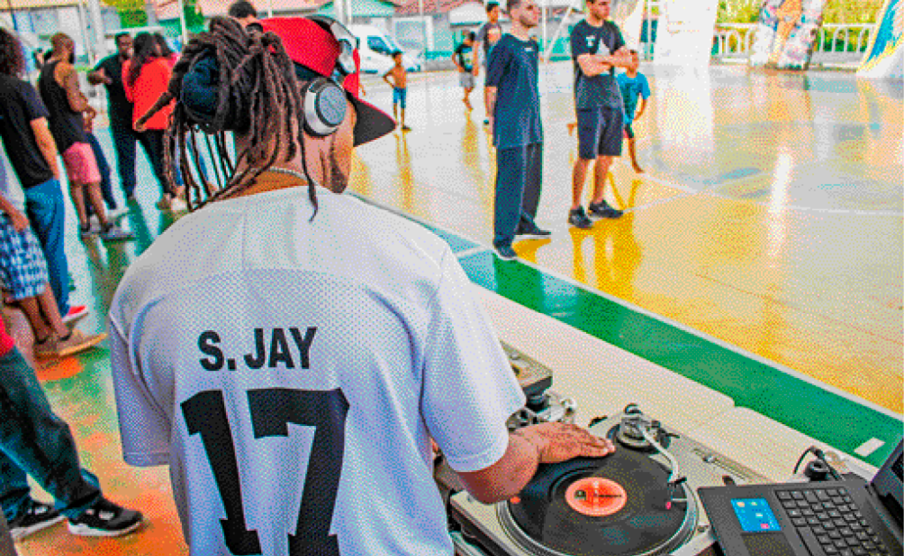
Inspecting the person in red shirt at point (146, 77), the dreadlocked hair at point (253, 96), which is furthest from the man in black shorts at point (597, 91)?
the dreadlocked hair at point (253, 96)

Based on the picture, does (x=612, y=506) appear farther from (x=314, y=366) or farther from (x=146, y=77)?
(x=146, y=77)

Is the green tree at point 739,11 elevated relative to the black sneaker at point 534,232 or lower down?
elevated

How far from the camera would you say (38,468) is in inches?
84.9

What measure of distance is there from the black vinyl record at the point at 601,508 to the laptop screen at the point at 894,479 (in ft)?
1.06

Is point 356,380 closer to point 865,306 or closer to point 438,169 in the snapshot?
point 865,306

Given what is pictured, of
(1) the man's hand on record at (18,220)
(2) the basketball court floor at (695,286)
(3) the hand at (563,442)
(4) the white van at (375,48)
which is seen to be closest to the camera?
(3) the hand at (563,442)

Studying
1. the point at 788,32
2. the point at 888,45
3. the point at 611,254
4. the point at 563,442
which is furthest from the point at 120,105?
the point at 788,32

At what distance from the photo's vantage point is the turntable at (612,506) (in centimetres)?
115

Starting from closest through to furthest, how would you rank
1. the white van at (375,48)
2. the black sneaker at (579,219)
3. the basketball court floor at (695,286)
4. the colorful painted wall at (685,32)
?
the basketball court floor at (695,286), the black sneaker at (579,219), the colorful painted wall at (685,32), the white van at (375,48)

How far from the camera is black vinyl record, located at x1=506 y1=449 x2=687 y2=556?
1.15 metres

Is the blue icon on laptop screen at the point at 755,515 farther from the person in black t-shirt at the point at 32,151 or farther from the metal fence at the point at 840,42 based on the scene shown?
the metal fence at the point at 840,42

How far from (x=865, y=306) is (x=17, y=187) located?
4619 millimetres

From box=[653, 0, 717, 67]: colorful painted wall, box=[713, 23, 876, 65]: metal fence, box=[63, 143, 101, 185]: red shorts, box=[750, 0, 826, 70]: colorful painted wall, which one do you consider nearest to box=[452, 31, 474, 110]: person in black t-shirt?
box=[63, 143, 101, 185]: red shorts

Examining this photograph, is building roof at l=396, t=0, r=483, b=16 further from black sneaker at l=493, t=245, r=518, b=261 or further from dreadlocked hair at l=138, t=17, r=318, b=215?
dreadlocked hair at l=138, t=17, r=318, b=215
